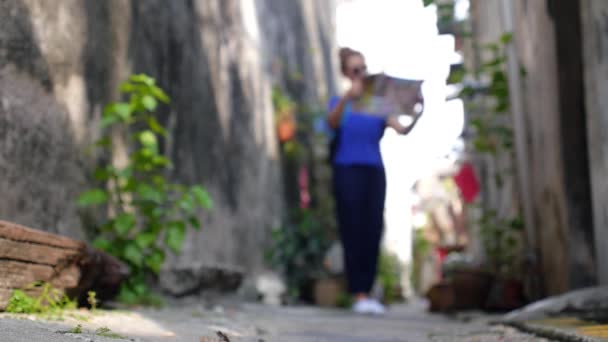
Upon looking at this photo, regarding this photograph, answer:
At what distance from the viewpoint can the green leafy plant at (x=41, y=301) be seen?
6.66ft

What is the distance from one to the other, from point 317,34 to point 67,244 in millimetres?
7974

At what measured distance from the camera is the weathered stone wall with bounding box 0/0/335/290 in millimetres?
2686

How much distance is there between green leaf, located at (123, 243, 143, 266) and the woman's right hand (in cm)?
221

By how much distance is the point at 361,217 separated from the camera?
493 cm

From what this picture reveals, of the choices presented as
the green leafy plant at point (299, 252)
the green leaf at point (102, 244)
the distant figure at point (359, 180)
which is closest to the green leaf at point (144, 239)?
the green leaf at point (102, 244)

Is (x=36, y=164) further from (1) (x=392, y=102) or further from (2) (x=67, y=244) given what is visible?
(1) (x=392, y=102)

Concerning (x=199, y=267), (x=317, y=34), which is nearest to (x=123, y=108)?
(x=199, y=267)

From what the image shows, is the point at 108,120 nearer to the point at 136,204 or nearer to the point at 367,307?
the point at 136,204

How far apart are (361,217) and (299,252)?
158 cm

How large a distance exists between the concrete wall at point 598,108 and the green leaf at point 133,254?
1.88 m

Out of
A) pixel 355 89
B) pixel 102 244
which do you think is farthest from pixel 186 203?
pixel 355 89

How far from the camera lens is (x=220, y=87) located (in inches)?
209

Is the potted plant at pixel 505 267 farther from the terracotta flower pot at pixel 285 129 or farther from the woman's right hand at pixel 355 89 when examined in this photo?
the terracotta flower pot at pixel 285 129

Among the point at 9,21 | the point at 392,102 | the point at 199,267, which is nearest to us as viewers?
the point at 9,21
